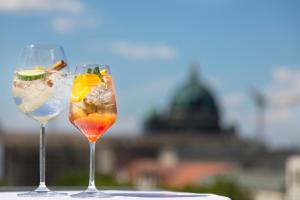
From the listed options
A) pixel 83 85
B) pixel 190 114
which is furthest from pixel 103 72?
pixel 190 114

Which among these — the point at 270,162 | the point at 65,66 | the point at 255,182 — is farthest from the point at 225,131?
the point at 65,66

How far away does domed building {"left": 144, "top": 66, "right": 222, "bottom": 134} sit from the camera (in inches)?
6412

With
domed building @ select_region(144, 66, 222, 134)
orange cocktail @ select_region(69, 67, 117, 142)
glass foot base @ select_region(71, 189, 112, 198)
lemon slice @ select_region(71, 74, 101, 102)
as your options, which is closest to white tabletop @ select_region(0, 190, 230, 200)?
glass foot base @ select_region(71, 189, 112, 198)

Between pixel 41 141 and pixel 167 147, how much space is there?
141 m

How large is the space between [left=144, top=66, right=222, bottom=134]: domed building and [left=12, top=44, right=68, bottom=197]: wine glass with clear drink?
156m

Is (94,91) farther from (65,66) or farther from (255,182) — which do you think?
(255,182)

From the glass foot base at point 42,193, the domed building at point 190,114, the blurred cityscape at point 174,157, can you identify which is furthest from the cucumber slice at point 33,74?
the domed building at point 190,114

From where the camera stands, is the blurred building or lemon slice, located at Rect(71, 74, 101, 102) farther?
the blurred building

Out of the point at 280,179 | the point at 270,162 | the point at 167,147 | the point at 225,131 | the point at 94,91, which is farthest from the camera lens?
the point at 225,131

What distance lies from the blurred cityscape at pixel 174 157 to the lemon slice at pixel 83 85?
287 ft

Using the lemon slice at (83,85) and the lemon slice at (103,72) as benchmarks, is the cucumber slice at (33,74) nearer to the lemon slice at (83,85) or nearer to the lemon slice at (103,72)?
the lemon slice at (83,85)

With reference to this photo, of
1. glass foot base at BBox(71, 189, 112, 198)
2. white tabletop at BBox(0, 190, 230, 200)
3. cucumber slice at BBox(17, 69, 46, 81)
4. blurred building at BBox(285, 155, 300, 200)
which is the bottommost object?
blurred building at BBox(285, 155, 300, 200)

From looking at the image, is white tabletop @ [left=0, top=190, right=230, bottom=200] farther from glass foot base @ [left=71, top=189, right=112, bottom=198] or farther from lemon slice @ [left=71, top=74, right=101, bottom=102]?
lemon slice @ [left=71, top=74, right=101, bottom=102]

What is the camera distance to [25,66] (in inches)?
180
